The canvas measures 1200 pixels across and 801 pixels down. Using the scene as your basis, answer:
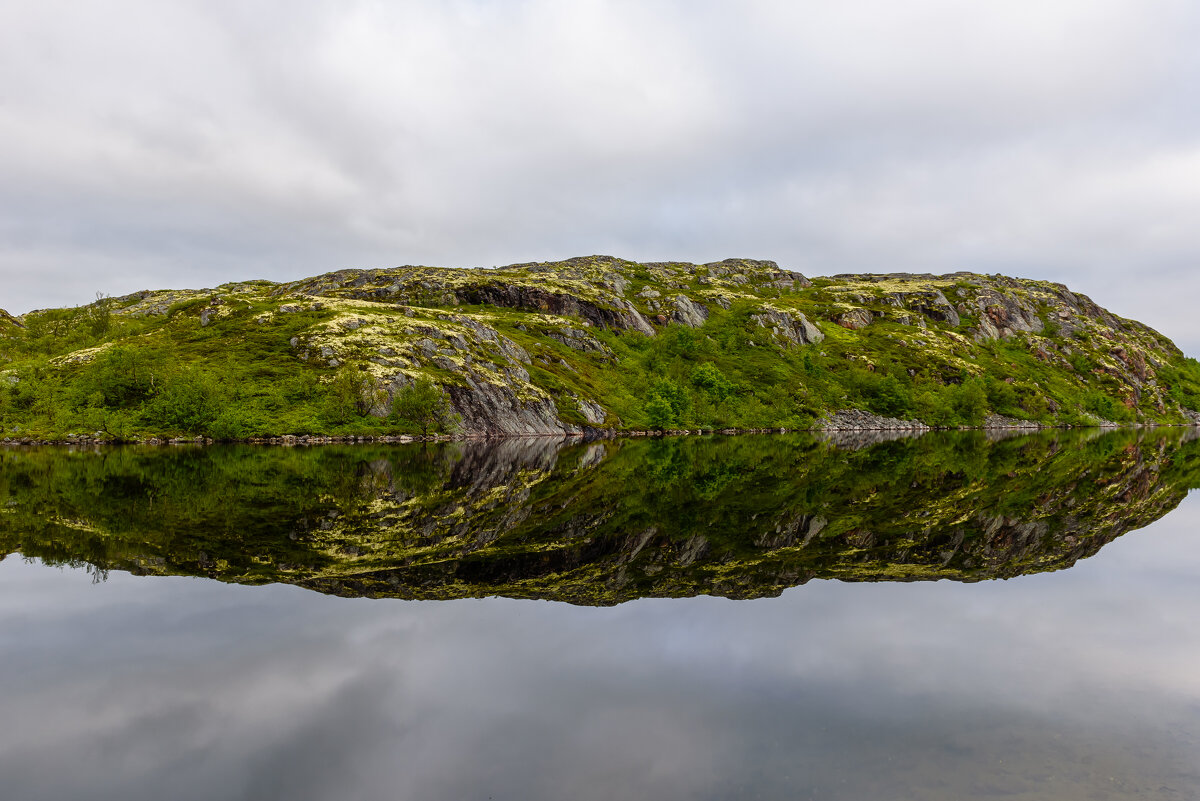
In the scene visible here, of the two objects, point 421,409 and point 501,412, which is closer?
point 421,409

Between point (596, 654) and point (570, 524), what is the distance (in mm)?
16571

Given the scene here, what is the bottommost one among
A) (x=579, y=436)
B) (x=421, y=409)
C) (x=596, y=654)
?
(x=596, y=654)

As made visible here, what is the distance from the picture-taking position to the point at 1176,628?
17.6 metres

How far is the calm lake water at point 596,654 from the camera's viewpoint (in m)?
10.0

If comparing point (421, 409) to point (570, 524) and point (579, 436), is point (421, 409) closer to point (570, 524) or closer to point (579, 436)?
point (579, 436)

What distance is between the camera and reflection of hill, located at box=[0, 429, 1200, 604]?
73.8 feet

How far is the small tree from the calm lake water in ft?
300

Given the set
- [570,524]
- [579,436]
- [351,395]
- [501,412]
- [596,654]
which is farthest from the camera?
[579,436]

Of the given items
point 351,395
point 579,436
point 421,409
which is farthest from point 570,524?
point 351,395

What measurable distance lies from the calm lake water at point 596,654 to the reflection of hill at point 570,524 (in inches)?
9.7

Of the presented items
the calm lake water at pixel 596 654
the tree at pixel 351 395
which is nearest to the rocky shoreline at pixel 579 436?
the tree at pixel 351 395

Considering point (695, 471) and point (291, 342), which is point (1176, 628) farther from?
point (291, 342)

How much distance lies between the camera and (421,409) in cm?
12612

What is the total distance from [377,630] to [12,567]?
17.1 m
